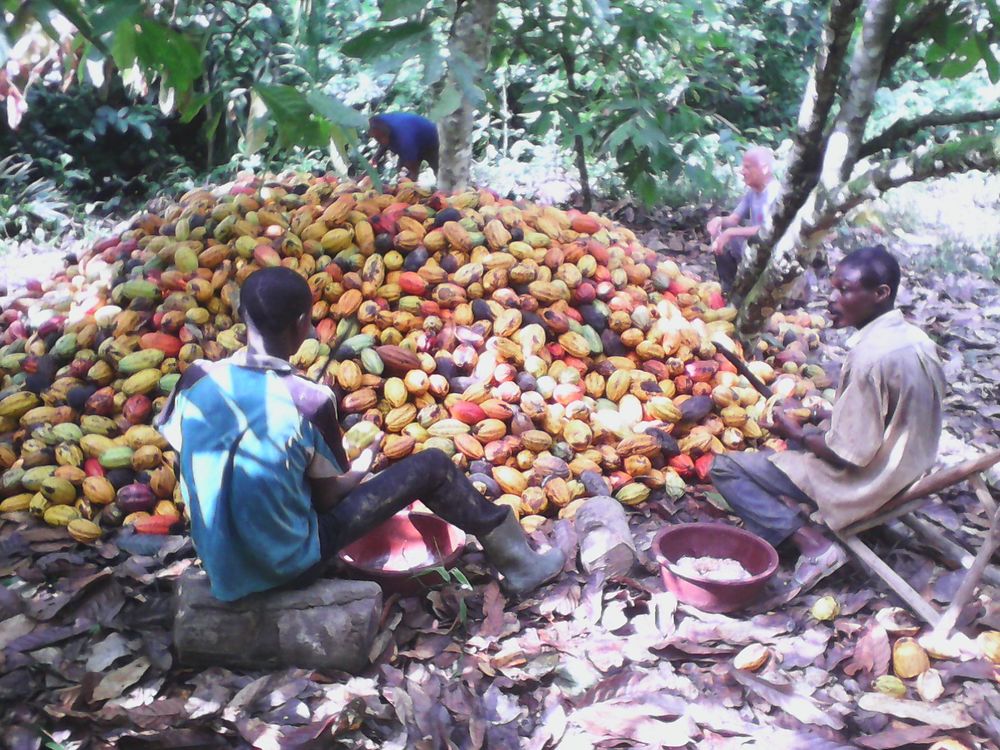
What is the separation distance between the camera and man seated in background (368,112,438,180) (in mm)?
4902

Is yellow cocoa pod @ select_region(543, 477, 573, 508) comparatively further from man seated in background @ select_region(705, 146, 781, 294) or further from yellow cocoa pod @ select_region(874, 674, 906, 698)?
man seated in background @ select_region(705, 146, 781, 294)

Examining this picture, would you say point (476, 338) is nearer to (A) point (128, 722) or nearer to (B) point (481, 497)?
(B) point (481, 497)

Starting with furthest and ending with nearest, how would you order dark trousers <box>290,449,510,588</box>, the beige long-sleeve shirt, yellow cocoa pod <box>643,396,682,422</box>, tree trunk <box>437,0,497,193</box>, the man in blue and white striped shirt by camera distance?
1. tree trunk <box>437,0,497,193</box>
2. yellow cocoa pod <box>643,396,682,422</box>
3. the beige long-sleeve shirt
4. dark trousers <box>290,449,510,588</box>
5. the man in blue and white striped shirt

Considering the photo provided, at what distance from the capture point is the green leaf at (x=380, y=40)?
1.78 metres

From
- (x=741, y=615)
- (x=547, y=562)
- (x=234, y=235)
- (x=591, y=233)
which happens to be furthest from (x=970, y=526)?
(x=234, y=235)

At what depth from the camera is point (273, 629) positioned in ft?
7.00

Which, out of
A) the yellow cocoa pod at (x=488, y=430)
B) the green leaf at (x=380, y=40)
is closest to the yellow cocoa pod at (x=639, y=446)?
the yellow cocoa pod at (x=488, y=430)

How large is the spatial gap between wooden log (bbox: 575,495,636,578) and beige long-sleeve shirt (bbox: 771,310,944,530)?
0.69 metres

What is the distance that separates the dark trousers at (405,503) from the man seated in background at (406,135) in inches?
122

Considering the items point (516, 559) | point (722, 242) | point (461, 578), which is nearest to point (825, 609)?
point (516, 559)

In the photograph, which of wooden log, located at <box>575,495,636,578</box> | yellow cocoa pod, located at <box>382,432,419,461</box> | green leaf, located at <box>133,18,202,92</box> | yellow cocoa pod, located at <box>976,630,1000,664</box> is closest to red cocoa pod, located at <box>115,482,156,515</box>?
yellow cocoa pod, located at <box>382,432,419,461</box>

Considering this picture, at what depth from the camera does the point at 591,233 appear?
3975 millimetres

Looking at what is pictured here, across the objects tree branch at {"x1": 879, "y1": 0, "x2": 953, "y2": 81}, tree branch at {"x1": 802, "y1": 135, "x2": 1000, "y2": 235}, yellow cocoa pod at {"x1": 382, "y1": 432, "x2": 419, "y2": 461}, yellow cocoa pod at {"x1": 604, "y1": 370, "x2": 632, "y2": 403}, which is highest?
tree branch at {"x1": 879, "y1": 0, "x2": 953, "y2": 81}

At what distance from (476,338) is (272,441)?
4.57 feet
